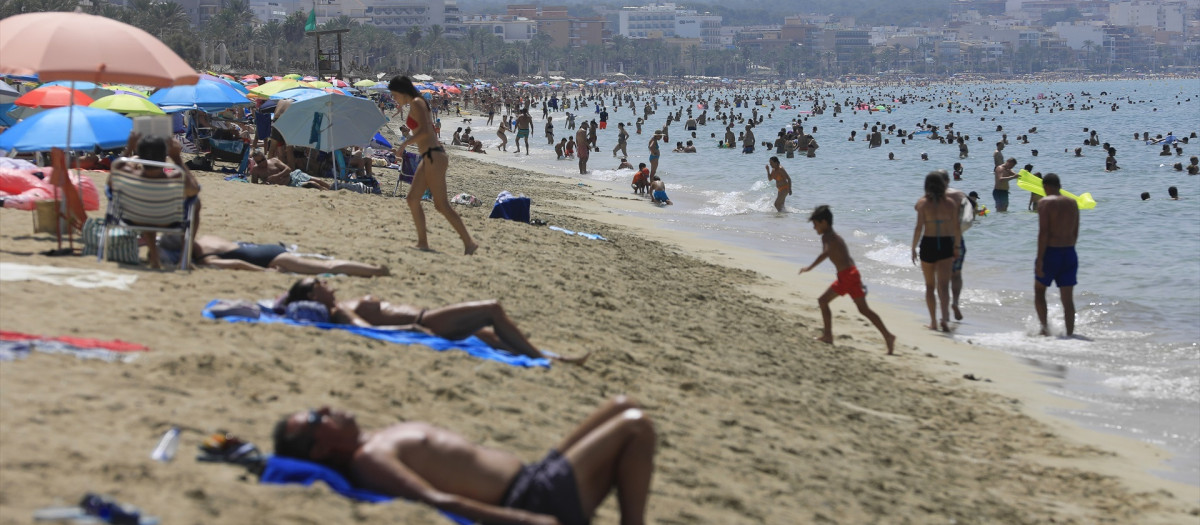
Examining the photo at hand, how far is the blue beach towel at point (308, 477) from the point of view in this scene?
347 centimetres

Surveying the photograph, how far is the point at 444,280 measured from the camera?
760cm

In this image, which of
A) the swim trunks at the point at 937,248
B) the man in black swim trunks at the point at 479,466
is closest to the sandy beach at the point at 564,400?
the man in black swim trunks at the point at 479,466

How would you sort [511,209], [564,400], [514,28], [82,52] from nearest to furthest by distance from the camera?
[564,400] → [82,52] → [511,209] → [514,28]

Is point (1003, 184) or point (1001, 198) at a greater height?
point (1003, 184)

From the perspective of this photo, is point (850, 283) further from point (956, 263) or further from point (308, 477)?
point (308, 477)

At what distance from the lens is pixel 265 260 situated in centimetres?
709

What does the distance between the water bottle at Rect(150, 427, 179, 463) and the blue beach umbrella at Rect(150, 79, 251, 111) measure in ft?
34.9

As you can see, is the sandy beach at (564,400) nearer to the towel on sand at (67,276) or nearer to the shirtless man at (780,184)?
Result: the towel on sand at (67,276)

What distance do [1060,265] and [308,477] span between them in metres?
7.13

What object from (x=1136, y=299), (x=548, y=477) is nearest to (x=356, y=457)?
(x=548, y=477)

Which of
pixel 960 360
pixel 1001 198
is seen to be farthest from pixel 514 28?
pixel 960 360

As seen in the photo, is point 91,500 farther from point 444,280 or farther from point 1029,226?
point 1029,226

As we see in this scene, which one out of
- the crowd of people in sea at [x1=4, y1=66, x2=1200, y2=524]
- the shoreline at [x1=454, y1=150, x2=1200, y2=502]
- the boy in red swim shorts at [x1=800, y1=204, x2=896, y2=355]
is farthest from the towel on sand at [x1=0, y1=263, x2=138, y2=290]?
the shoreline at [x1=454, y1=150, x2=1200, y2=502]

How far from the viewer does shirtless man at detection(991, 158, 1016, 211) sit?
1752cm
